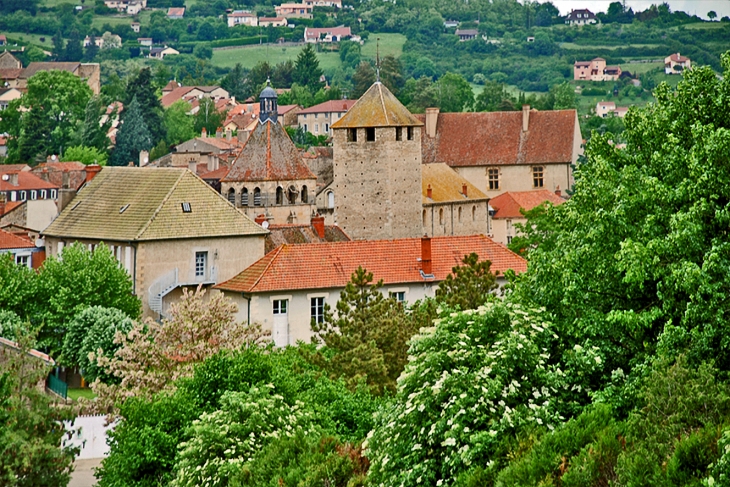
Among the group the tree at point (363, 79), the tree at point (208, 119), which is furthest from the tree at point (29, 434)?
the tree at point (363, 79)

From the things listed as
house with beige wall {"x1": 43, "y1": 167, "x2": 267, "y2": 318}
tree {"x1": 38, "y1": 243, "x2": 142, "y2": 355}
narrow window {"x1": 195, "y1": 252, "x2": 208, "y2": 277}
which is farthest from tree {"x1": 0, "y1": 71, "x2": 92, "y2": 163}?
tree {"x1": 38, "y1": 243, "x2": 142, "y2": 355}

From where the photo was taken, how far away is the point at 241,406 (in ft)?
97.7

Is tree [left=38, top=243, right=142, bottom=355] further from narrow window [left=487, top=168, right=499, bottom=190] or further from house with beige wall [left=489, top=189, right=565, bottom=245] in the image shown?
narrow window [left=487, top=168, right=499, bottom=190]

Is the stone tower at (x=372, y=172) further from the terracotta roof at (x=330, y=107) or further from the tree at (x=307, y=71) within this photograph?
the tree at (x=307, y=71)

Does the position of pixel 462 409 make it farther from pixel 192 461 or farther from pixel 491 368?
pixel 192 461

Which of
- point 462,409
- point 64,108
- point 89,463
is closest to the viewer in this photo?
point 462,409

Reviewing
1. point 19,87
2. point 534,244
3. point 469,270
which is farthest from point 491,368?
point 19,87

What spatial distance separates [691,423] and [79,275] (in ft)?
124

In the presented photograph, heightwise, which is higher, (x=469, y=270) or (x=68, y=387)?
(x=469, y=270)

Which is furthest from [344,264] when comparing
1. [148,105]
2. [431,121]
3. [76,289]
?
[148,105]

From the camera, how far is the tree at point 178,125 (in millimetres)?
154000

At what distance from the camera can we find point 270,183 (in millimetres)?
80875

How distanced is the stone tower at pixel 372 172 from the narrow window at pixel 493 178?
91.0 ft

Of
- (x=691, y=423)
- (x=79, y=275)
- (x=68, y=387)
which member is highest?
(x=691, y=423)
